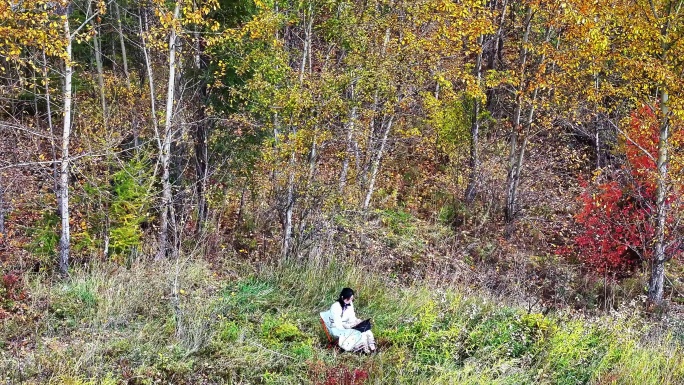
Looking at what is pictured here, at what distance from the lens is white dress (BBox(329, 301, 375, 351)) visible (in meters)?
6.48

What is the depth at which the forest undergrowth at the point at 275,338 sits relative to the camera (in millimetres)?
5719

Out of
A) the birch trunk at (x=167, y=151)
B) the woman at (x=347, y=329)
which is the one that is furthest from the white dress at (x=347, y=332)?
the birch trunk at (x=167, y=151)

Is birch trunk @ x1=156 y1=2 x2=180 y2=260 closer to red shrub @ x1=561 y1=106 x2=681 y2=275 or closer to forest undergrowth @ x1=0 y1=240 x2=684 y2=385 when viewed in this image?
forest undergrowth @ x1=0 y1=240 x2=684 y2=385

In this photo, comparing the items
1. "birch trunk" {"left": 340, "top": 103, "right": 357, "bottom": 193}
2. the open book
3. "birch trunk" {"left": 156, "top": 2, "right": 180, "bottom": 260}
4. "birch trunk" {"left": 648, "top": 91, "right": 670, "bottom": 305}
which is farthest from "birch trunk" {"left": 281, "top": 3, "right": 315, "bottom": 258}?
"birch trunk" {"left": 648, "top": 91, "right": 670, "bottom": 305}

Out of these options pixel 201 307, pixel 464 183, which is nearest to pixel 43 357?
pixel 201 307

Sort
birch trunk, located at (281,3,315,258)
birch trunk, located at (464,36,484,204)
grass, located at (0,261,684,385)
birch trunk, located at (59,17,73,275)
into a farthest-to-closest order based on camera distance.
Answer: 1. birch trunk, located at (464,36,484,204)
2. birch trunk, located at (281,3,315,258)
3. birch trunk, located at (59,17,73,275)
4. grass, located at (0,261,684,385)

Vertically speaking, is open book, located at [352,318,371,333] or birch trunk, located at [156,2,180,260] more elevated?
birch trunk, located at [156,2,180,260]

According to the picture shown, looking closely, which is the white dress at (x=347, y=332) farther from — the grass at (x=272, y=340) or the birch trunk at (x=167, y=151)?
the birch trunk at (x=167, y=151)

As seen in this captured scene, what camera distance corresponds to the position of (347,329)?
665cm

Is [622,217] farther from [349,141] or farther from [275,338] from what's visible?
[275,338]

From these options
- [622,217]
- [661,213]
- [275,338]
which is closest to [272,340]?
[275,338]

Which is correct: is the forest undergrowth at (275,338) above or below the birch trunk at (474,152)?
below

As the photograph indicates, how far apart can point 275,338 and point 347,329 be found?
94 cm

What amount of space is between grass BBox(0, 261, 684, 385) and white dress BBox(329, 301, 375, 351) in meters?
0.16
